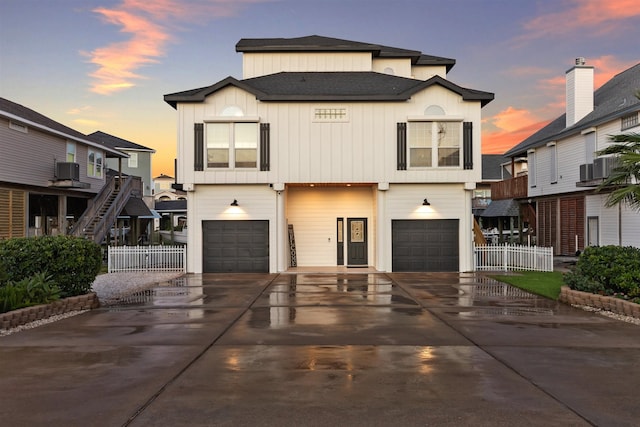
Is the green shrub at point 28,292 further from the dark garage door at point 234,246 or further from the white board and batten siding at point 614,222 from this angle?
the white board and batten siding at point 614,222

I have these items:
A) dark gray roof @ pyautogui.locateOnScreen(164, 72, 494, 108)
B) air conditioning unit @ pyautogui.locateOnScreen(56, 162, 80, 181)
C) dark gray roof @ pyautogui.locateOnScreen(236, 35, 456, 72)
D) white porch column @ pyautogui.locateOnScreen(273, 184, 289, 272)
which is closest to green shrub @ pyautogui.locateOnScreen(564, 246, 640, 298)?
dark gray roof @ pyautogui.locateOnScreen(164, 72, 494, 108)

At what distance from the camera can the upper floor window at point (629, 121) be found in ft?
73.4

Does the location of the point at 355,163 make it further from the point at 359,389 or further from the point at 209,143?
the point at 359,389

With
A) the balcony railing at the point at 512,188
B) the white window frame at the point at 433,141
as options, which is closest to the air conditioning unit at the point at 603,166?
the white window frame at the point at 433,141

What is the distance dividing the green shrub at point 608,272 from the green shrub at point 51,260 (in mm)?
12151

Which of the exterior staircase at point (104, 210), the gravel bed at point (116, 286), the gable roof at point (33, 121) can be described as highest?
the gable roof at point (33, 121)

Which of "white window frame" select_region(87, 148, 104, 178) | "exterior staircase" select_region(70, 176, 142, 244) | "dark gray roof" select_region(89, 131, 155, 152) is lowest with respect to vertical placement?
"exterior staircase" select_region(70, 176, 142, 244)

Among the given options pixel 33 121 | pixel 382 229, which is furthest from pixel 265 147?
pixel 33 121

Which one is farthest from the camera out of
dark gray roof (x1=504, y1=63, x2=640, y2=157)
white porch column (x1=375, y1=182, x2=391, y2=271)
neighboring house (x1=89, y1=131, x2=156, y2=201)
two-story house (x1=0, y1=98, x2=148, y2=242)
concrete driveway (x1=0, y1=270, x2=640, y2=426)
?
neighboring house (x1=89, y1=131, x2=156, y2=201)

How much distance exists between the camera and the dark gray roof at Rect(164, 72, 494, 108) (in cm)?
2036

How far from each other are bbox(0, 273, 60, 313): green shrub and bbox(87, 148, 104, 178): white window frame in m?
20.8

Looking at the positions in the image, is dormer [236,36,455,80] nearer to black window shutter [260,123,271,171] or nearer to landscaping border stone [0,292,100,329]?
black window shutter [260,123,271,171]

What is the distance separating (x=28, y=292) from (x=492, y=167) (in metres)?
53.7

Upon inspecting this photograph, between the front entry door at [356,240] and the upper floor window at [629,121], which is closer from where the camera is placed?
the upper floor window at [629,121]
